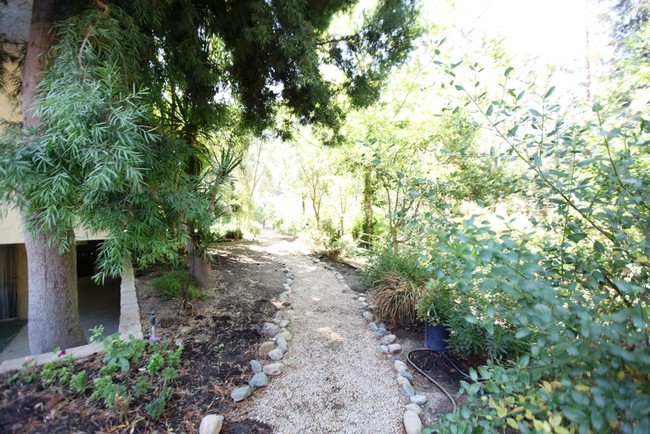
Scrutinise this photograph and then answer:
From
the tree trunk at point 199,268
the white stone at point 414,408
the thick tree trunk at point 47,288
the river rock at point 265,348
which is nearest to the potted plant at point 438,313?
the white stone at point 414,408

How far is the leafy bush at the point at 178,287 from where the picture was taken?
301 cm

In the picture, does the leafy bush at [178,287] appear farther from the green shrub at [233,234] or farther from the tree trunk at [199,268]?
the green shrub at [233,234]

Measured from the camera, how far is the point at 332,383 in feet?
6.47

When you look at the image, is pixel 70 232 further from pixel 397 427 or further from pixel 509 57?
pixel 509 57

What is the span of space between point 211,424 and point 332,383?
34.0 inches

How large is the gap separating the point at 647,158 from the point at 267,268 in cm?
476

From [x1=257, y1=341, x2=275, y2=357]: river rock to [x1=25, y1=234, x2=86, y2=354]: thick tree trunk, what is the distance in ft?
4.87

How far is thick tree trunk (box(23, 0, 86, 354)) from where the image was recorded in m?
1.86

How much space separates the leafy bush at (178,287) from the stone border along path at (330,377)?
1027mm

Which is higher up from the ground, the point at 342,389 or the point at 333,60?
the point at 333,60

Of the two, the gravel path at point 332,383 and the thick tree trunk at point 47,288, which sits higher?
the thick tree trunk at point 47,288

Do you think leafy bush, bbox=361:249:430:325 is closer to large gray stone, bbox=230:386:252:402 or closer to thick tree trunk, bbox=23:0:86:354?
large gray stone, bbox=230:386:252:402

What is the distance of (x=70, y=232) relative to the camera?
6.14ft

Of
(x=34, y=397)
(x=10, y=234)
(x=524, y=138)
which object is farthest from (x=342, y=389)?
(x=10, y=234)
